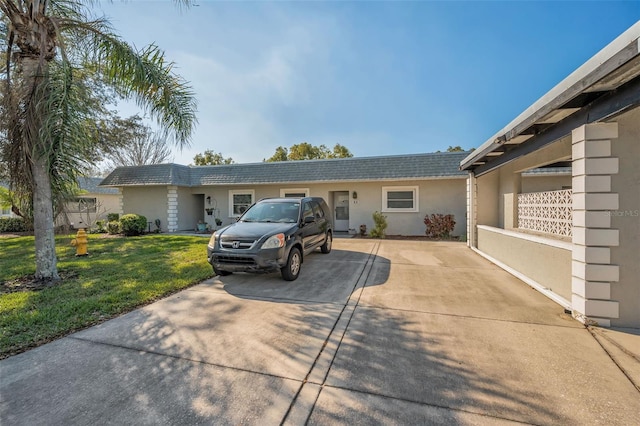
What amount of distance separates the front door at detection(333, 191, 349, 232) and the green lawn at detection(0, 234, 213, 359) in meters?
7.80

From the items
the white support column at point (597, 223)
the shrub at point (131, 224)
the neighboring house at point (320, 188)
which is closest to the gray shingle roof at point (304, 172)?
the neighboring house at point (320, 188)

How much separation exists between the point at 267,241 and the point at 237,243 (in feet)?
2.07

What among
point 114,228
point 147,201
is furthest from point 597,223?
point 147,201

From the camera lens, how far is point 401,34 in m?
8.21

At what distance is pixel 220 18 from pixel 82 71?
11.4 ft

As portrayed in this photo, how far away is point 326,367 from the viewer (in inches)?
109

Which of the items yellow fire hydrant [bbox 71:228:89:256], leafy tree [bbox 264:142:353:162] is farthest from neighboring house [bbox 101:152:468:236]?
leafy tree [bbox 264:142:353:162]

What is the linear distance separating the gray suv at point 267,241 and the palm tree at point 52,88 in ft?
10.8

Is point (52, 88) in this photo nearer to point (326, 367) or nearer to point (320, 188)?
point (326, 367)

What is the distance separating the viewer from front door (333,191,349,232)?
1503 cm

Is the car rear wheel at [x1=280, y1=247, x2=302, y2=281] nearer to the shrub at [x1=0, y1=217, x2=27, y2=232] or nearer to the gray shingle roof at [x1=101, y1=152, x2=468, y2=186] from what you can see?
the gray shingle roof at [x1=101, y1=152, x2=468, y2=186]

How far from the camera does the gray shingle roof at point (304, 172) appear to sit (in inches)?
492

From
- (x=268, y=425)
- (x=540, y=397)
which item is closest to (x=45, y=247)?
(x=268, y=425)

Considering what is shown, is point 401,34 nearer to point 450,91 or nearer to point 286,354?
point 450,91
